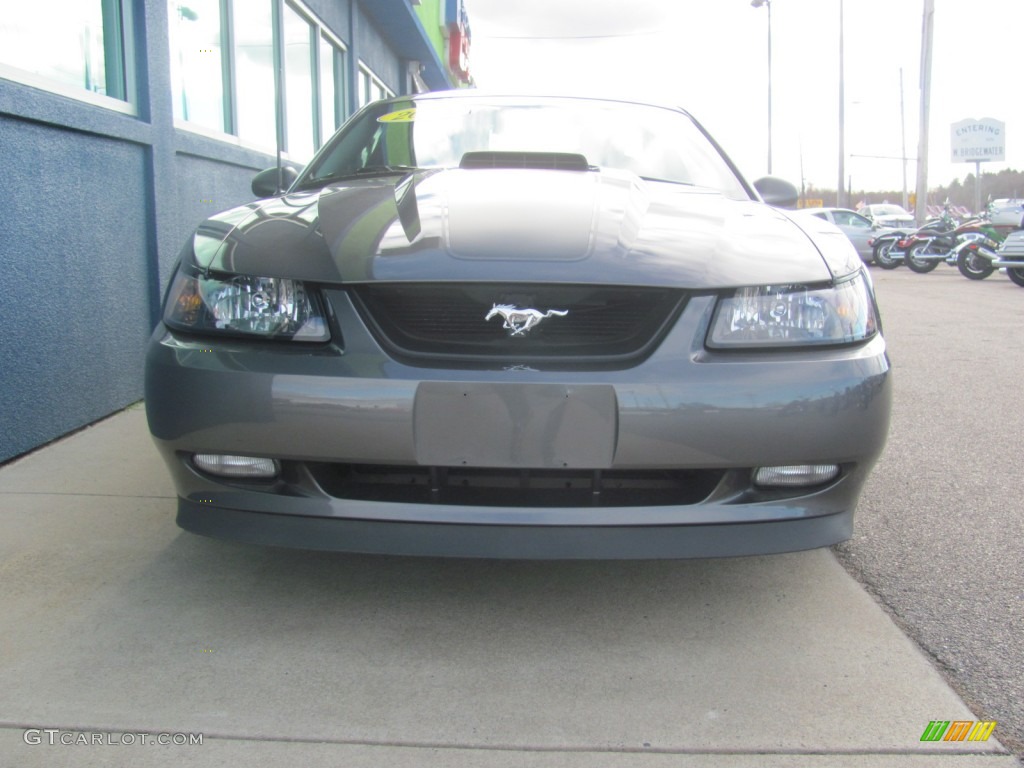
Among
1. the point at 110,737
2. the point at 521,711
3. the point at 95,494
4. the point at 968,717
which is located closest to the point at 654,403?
the point at 521,711

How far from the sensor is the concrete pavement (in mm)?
1855

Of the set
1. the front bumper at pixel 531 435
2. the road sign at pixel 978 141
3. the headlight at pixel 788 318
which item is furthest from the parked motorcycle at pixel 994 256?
the road sign at pixel 978 141

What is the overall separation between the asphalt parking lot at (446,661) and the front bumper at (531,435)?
28 cm

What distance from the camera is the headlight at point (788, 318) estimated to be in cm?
216

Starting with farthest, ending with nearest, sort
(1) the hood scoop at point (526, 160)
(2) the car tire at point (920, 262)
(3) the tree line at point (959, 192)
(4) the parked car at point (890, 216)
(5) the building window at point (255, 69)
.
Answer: (3) the tree line at point (959, 192) < (4) the parked car at point (890, 216) < (2) the car tire at point (920, 262) < (5) the building window at point (255, 69) < (1) the hood scoop at point (526, 160)

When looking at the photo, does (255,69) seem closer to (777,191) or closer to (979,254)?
(777,191)

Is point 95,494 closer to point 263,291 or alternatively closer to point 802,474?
point 263,291

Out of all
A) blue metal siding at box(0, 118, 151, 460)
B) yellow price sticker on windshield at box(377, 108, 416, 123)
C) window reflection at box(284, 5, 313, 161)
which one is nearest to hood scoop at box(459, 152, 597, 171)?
yellow price sticker on windshield at box(377, 108, 416, 123)

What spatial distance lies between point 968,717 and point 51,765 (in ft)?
5.74

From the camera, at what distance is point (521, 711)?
1.98m

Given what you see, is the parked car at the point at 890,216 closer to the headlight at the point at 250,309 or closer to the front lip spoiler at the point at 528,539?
the front lip spoiler at the point at 528,539

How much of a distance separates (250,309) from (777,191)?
82.8 inches

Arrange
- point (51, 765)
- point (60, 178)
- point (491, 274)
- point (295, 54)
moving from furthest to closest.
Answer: point (295, 54), point (60, 178), point (491, 274), point (51, 765)

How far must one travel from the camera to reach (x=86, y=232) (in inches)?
169
